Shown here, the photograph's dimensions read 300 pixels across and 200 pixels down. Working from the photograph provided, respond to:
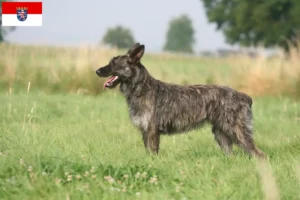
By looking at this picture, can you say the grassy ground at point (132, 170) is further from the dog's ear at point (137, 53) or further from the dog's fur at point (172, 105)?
the dog's ear at point (137, 53)

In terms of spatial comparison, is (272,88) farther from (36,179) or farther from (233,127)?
(36,179)

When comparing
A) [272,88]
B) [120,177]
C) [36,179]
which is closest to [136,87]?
[120,177]

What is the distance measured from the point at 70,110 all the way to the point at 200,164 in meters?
6.60

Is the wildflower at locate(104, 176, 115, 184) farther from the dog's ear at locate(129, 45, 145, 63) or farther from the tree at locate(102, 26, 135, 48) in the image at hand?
the tree at locate(102, 26, 135, 48)

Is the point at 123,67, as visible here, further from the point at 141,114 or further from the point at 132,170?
the point at 132,170

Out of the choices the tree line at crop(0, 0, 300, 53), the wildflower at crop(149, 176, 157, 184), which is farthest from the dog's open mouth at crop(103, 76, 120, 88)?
the tree line at crop(0, 0, 300, 53)

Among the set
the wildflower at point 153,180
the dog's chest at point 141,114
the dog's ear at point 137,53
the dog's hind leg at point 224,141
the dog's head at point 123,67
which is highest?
the dog's ear at point 137,53

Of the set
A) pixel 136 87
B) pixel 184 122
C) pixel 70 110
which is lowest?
pixel 70 110

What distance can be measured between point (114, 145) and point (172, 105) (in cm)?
103

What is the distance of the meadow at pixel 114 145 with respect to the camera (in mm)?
4812

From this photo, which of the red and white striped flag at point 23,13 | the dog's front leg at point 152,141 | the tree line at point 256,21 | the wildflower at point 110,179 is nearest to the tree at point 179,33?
the tree line at point 256,21

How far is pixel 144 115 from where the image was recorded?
23.6ft

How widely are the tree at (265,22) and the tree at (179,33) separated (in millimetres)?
68072

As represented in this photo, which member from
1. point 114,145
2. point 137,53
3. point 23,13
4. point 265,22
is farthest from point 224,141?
point 265,22
